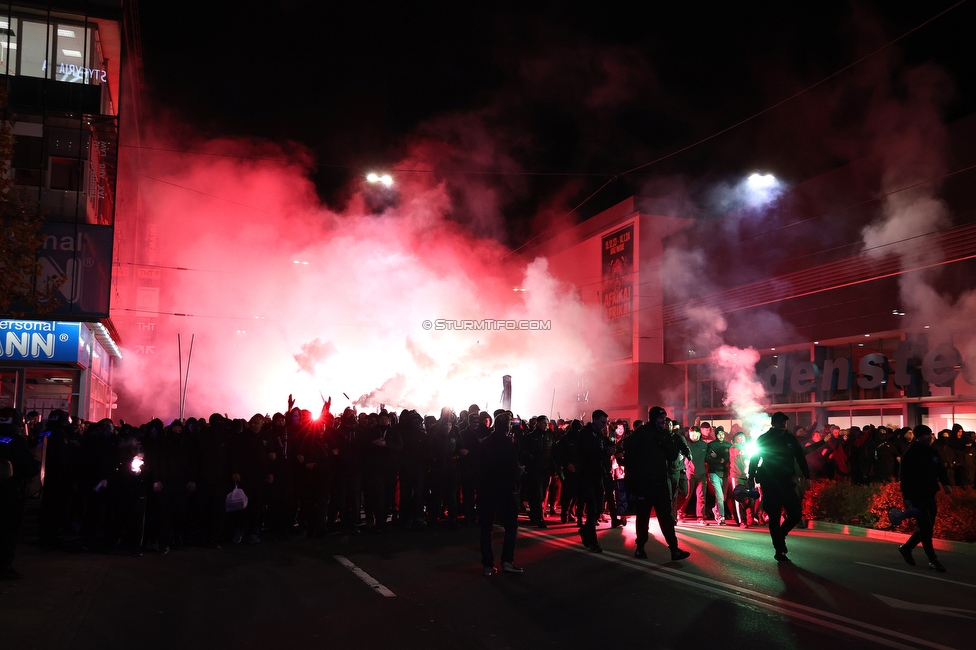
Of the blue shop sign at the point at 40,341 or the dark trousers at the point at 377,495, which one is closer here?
the dark trousers at the point at 377,495

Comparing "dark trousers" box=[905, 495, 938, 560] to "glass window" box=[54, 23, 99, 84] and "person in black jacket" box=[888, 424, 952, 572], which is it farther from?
"glass window" box=[54, 23, 99, 84]

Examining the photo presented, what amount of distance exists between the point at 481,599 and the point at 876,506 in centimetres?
854

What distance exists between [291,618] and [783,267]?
2355 centimetres

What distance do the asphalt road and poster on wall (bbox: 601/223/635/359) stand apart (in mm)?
26119

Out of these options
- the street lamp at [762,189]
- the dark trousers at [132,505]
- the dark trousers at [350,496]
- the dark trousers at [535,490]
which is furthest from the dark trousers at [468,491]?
the street lamp at [762,189]

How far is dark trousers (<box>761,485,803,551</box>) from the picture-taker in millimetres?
9383

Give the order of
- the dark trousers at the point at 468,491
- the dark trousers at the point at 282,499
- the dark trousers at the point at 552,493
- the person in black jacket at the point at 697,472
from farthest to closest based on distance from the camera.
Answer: the dark trousers at the point at 552,493 < the person in black jacket at the point at 697,472 < the dark trousers at the point at 468,491 < the dark trousers at the point at 282,499

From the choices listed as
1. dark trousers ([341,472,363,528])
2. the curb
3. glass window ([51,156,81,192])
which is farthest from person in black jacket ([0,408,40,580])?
glass window ([51,156,81,192])

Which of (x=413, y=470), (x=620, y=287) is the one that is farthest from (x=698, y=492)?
(x=620, y=287)

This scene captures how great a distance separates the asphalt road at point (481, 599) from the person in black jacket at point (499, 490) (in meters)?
0.27

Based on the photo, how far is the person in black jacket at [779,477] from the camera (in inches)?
371

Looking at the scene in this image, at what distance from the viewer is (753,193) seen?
2939 cm

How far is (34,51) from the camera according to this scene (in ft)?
64.5

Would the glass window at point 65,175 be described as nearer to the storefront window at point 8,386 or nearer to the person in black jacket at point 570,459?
the storefront window at point 8,386
